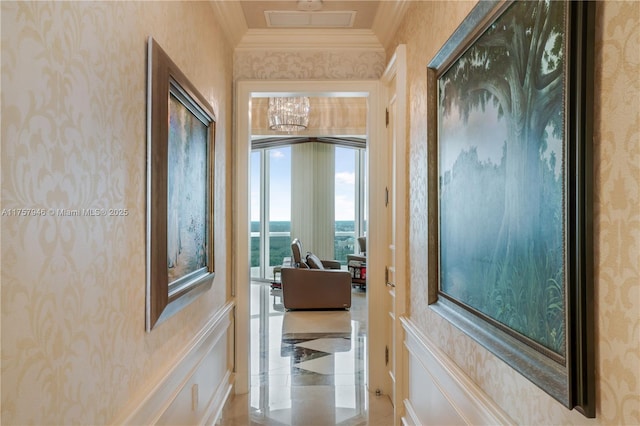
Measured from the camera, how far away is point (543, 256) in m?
0.99

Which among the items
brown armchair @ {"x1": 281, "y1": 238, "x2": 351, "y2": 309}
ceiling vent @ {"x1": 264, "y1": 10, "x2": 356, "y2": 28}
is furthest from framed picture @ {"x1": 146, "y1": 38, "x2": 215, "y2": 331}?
brown armchair @ {"x1": 281, "y1": 238, "x2": 351, "y2": 309}

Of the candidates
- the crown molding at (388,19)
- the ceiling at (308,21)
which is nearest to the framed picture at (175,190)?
the ceiling at (308,21)

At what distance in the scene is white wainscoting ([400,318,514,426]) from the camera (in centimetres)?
135

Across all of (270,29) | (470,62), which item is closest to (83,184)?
(470,62)

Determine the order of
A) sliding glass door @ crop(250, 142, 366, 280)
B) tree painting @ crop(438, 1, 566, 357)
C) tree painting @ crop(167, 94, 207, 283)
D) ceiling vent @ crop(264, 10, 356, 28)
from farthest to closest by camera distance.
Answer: sliding glass door @ crop(250, 142, 366, 280)
ceiling vent @ crop(264, 10, 356, 28)
tree painting @ crop(167, 94, 207, 283)
tree painting @ crop(438, 1, 566, 357)

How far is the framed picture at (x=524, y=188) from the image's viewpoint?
830mm

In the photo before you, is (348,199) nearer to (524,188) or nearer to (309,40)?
(309,40)

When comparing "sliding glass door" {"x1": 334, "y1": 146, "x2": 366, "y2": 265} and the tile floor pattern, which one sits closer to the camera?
the tile floor pattern

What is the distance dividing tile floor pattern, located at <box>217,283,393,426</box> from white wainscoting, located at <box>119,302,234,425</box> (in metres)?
0.25

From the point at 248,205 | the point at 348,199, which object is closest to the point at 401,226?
the point at 248,205

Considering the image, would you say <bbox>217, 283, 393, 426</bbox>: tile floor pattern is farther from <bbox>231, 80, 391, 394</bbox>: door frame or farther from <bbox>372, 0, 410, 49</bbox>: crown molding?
<bbox>372, 0, 410, 49</bbox>: crown molding

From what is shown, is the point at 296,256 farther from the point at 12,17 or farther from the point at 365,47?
the point at 12,17

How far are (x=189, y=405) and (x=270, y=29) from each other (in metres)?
2.43

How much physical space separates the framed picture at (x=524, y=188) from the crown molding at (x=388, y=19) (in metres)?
0.87
